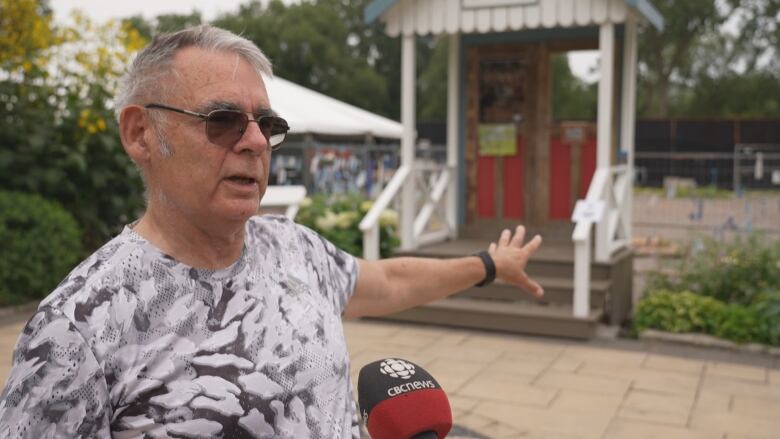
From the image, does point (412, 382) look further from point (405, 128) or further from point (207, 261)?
point (405, 128)

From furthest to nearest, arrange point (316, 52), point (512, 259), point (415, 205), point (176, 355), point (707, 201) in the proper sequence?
point (316, 52) < point (707, 201) < point (415, 205) < point (512, 259) < point (176, 355)

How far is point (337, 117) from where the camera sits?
1441 centimetres

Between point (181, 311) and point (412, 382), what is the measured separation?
0.51 m

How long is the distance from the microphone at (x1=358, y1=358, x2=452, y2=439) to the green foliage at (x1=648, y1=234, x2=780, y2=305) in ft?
20.0

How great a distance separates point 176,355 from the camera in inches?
59.7

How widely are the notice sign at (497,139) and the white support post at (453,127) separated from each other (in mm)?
309

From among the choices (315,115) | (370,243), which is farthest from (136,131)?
(315,115)

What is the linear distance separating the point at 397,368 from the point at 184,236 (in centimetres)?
55

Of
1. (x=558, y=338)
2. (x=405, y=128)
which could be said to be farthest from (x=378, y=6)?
(x=558, y=338)

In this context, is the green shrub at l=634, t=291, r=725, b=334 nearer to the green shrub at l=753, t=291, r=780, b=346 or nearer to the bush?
the green shrub at l=753, t=291, r=780, b=346

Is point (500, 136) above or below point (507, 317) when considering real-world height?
above

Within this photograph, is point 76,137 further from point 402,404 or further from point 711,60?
point 711,60

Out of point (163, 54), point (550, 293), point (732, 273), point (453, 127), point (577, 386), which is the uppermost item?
point (453, 127)

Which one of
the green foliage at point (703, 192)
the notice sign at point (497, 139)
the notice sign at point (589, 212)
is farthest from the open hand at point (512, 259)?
the green foliage at point (703, 192)
